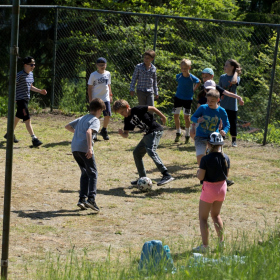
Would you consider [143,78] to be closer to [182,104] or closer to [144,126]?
[182,104]

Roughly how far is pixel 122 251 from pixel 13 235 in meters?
1.31

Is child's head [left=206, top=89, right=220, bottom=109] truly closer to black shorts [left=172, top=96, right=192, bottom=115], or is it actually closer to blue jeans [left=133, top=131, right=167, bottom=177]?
blue jeans [left=133, top=131, right=167, bottom=177]

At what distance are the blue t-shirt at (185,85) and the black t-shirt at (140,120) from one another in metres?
3.24

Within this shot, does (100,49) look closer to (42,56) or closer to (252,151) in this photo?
(42,56)

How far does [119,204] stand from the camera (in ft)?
24.3

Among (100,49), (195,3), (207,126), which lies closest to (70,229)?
(207,126)

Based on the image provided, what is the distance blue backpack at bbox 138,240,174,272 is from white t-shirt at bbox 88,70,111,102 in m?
7.03

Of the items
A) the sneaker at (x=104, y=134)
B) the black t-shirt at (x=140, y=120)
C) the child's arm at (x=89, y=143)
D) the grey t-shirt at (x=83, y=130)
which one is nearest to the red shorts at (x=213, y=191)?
the child's arm at (x=89, y=143)

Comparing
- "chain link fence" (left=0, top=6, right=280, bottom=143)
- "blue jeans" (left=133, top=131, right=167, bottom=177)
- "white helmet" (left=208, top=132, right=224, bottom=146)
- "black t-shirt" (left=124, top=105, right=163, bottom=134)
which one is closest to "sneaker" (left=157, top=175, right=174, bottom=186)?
"blue jeans" (left=133, top=131, right=167, bottom=177)

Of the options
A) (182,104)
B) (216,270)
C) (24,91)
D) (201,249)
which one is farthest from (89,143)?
(182,104)

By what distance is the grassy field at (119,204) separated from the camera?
18.4 feet

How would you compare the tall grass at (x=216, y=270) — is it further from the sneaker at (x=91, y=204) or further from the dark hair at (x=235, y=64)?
the dark hair at (x=235, y=64)

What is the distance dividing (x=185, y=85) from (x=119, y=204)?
4510 mm

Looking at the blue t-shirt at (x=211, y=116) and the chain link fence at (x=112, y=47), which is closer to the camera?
the blue t-shirt at (x=211, y=116)
